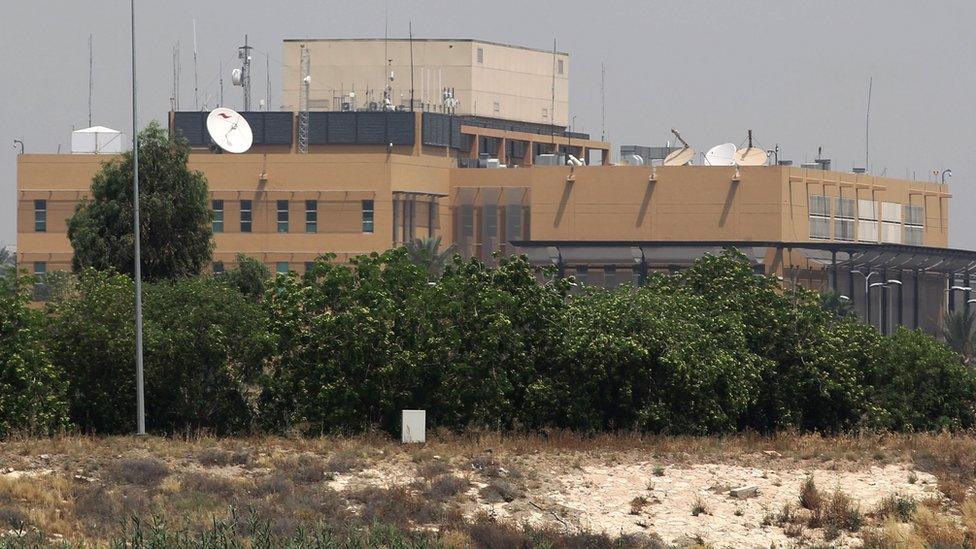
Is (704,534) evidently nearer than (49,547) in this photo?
No

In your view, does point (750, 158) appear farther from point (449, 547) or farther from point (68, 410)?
point (449, 547)

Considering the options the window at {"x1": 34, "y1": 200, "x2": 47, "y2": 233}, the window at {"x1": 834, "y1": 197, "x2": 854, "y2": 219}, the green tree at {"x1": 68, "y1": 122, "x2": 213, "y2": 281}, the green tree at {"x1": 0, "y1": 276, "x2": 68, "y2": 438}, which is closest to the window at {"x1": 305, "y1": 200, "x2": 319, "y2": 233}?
the window at {"x1": 34, "y1": 200, "x2": 47, "y2": 233}

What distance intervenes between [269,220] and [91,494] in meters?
78.9

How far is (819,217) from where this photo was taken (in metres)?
118

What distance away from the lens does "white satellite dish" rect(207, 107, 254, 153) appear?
106 metres

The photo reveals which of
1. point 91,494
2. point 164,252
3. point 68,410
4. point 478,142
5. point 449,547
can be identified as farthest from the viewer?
point 478,142

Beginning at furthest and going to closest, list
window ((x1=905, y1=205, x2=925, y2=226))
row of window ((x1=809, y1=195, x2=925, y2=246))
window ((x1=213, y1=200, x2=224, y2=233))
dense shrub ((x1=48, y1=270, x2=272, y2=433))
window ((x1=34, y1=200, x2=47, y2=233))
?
1. window ((x1=905, y1=205, x2=925, y2=226))
2. row of window ((x1=809, y1=195, x2=925, y2=246))
3. window ((x1=34, y1=200, x2=47, y2=233))
4. window ((x1=213, y1=200, x2=224, y2=233))
5. dense shrub ((x1=48, y1=270, x2=272, y2=433))

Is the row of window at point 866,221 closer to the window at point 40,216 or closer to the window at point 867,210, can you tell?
the window at point 867,210

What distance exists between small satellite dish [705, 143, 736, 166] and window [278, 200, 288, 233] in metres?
26.7

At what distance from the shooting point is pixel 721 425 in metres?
46.5

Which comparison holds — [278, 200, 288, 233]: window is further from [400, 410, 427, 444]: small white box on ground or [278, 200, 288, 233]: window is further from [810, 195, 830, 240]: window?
[400, 410, 427, 444]: small white box on ground

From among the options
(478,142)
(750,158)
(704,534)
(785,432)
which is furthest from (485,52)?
(704,534)

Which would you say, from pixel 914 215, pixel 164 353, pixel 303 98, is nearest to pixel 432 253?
pixel 914 215

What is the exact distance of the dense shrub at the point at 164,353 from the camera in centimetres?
4491
